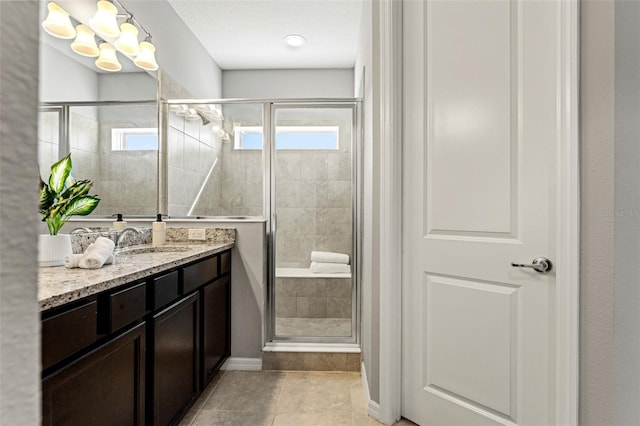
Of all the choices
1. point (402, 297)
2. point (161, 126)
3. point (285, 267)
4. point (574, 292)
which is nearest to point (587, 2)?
point (574, 292)

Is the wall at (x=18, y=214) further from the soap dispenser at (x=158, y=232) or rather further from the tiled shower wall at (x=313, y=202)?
the tiled shower wall at (x=313, y=202)

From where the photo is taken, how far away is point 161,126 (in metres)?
2.60

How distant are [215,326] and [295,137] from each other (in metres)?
1.42

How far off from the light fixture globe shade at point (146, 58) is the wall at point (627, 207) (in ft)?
7.74

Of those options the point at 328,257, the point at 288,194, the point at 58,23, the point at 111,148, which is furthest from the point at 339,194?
the point at 58,23

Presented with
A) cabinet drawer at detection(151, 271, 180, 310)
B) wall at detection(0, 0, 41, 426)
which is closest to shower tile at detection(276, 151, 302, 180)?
cabinet drawer at detection(151, 271, 180, 310)

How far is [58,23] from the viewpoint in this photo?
5.60ft

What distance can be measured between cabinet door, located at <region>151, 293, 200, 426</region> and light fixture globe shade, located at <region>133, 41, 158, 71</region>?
1.50 m

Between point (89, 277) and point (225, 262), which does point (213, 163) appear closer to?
point (225, 262)

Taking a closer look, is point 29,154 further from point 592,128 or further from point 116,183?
point 116,183

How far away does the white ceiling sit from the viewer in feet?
9.27

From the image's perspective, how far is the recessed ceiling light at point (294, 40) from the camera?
3.27m

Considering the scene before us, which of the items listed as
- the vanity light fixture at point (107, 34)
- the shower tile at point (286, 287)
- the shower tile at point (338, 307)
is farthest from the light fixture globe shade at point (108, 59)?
the shower tile at point (338, 307)

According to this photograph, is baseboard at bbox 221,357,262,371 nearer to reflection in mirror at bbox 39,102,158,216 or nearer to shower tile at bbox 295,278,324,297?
shower tile at bbox 295,278,324,297
